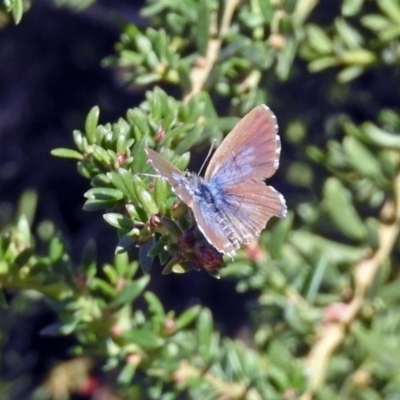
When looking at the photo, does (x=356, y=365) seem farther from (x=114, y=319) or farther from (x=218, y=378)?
Answer: (x=114, y=319)

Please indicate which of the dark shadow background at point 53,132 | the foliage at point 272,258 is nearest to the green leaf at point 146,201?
the foliage at point 272,258

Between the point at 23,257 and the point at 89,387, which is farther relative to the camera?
the point at 89,387

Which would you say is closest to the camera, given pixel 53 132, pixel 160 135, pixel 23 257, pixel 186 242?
pixel 186 242

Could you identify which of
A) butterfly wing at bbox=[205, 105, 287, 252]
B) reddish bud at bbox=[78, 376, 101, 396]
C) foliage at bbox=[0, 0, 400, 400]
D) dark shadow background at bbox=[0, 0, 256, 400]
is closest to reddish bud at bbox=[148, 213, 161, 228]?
butterfly wing at bbox=[205, 105, 287, 252]

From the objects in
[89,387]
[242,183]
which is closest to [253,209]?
[242,183]

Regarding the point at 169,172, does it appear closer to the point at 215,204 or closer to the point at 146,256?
the point at 146,256

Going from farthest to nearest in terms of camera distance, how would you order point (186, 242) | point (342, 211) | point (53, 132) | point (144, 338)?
point (53, 132), point (342, 211), point (144, 338), point (186, 242)

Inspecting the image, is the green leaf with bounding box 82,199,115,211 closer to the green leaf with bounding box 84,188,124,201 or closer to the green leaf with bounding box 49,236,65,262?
the green leaf with bounding box 84,188,124,201
